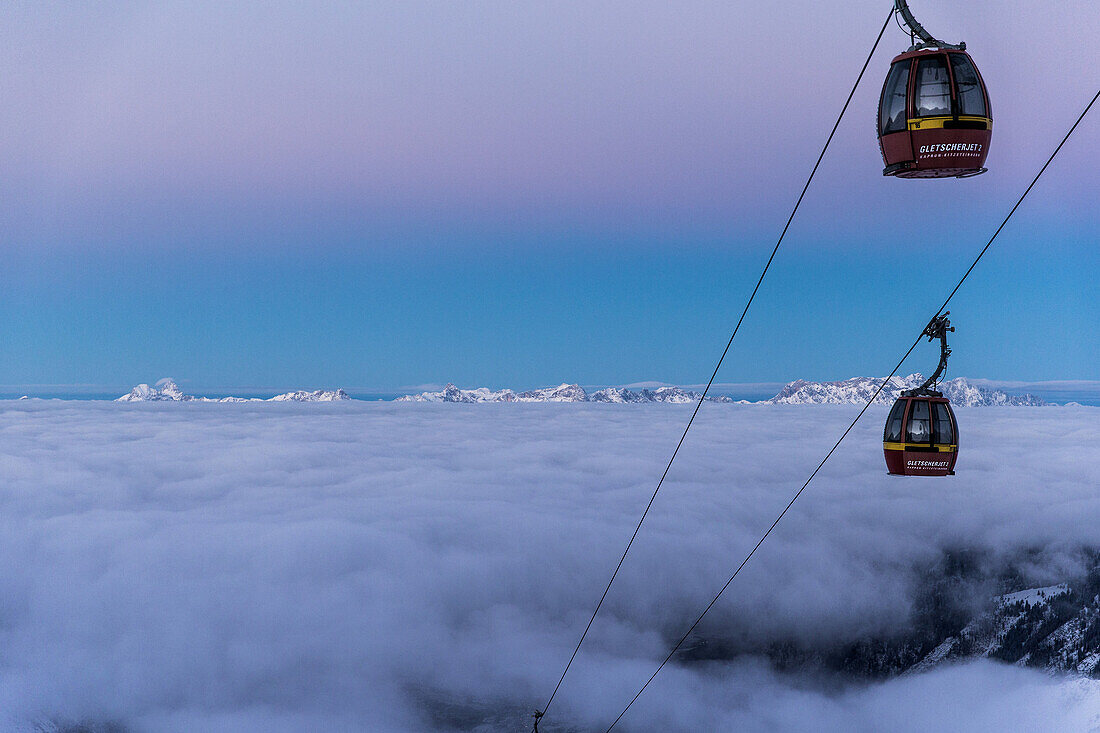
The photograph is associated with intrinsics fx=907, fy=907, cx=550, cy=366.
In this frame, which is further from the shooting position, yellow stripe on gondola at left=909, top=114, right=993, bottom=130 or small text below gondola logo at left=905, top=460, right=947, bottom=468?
small text below gondola logo at left=905, top=460, right=947, bottom=468

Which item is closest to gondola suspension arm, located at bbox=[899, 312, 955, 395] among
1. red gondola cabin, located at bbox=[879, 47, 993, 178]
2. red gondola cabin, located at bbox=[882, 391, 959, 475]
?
red gondola cabin, located at bbox=[882, 391, 959, 475]

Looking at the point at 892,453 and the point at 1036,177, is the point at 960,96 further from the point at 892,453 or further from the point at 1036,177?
the point at 892,453

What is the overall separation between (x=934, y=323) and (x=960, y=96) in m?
11.1

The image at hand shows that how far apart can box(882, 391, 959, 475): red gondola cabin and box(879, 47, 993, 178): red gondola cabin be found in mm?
9127

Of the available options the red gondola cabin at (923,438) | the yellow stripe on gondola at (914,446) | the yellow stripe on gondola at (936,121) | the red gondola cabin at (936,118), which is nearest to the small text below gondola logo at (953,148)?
the red gondola cabin at (936,118)

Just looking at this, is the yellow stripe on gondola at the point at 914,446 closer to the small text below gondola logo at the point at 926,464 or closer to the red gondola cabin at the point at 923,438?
the red gondola cabin at the point at 923,438

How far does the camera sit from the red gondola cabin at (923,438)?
21.4 meters

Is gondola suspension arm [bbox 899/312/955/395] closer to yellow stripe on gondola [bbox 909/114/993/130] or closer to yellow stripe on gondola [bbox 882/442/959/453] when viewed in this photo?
yellow stripe on gondola [bbox 882/442/959/453]

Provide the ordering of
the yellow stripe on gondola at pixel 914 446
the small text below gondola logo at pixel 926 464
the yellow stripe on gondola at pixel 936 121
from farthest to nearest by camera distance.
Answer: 1. the small text below gondola logo at pixel 926 464
2. the yellow stripe on gondola at pixel 914 446
3. the yellow stripe on gondola at pixel 936 121

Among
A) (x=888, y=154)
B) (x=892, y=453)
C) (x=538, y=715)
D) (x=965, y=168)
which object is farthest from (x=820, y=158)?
(x=538, y=715)

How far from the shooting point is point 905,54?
1423 centimetres

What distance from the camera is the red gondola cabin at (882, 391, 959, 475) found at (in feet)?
70.2

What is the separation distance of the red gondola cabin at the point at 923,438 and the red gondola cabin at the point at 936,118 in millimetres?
9127

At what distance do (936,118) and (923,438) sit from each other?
1015 cm
